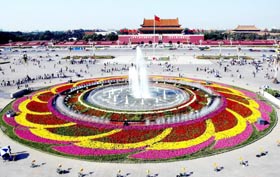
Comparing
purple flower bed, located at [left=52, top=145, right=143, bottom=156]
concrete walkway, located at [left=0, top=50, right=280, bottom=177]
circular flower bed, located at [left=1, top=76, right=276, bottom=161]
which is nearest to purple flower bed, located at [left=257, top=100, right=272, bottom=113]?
circular flower bed, located at [left=1, top=76, right=276, bottom=161]

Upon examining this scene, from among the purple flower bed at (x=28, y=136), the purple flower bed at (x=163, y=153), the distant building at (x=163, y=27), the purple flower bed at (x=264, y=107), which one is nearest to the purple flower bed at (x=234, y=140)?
the purple flower bed at (x=163, y=153)

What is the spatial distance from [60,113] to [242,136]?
1841cm

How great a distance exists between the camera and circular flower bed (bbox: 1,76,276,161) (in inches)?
923

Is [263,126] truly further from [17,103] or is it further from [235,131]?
[17,103]

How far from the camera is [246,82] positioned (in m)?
48.3

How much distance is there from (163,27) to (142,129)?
91.6 meters

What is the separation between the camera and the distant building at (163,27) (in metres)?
113

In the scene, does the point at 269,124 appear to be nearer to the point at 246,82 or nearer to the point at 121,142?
the point at 121,142

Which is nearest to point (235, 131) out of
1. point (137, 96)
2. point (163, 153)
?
point (163, 153)

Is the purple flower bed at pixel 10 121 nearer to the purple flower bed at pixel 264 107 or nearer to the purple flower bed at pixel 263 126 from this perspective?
the purple flower bed at pixel 263 126

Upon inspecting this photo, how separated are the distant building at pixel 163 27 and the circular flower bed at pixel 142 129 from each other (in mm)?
80839

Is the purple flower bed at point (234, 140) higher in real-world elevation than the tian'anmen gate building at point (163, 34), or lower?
lower

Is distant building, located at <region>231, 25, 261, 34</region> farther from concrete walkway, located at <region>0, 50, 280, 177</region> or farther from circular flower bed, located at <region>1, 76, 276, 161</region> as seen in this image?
concrete walkway, located at <region>0, 50, 280, 177</region>

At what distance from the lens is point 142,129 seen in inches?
1062
